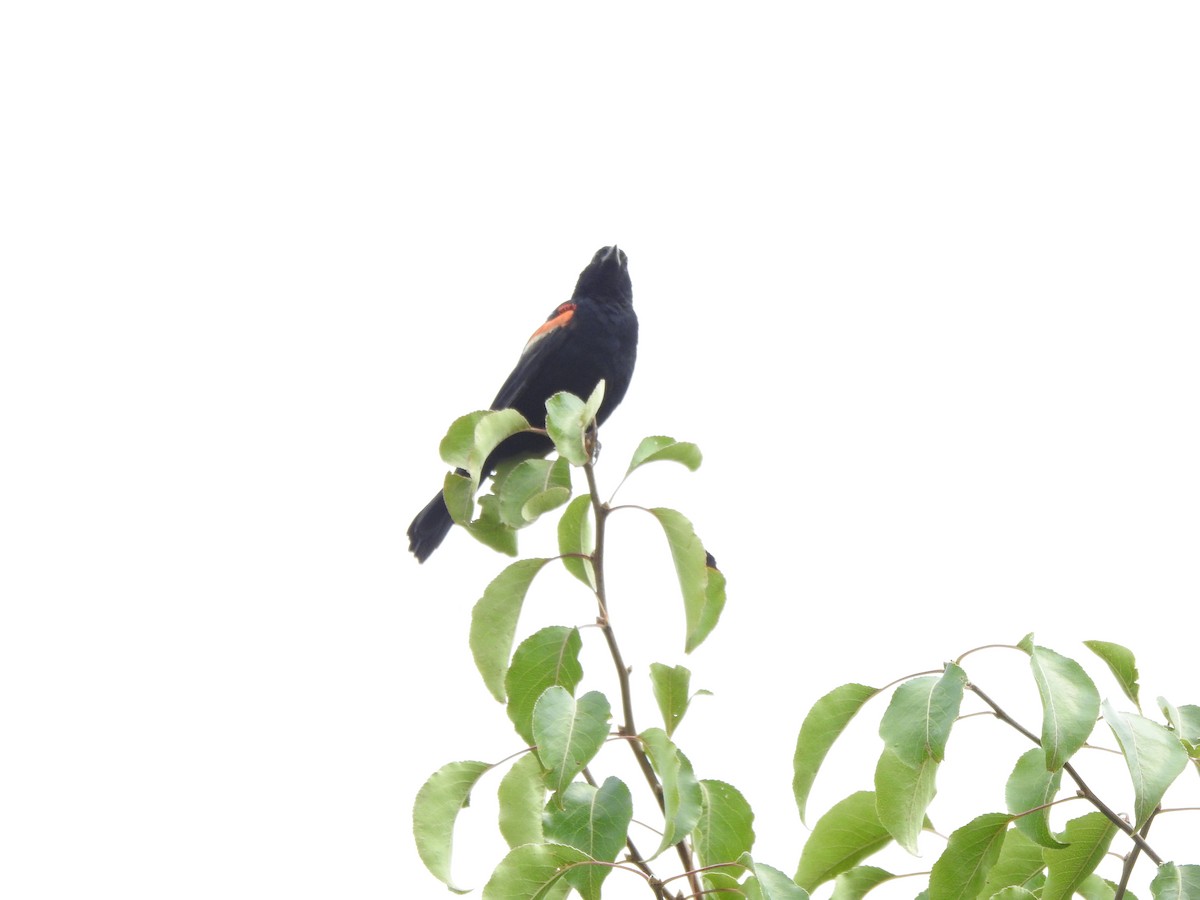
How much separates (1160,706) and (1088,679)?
33 centimetres

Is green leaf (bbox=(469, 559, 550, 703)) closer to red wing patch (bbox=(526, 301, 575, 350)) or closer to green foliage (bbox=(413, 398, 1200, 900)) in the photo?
green foliage (bbox=(413, 398, 1200, 900))

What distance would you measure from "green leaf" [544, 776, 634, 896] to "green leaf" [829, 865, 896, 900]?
1.65 ft

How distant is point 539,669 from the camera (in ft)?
6.38

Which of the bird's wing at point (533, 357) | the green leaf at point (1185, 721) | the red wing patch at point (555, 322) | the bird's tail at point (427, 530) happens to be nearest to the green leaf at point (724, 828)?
the green leaf at point (1185, 721)

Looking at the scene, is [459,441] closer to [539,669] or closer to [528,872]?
[539,669]

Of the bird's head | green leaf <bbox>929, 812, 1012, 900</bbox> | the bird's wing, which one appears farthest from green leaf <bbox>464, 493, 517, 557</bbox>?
the bird's head

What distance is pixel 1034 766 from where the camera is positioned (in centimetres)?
176

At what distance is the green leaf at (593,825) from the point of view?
1.67 meters

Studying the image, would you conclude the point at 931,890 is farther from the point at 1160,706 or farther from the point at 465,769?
the point at 465,769

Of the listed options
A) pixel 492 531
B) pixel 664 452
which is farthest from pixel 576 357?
pixel 664 452

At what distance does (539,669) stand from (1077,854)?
0.81m

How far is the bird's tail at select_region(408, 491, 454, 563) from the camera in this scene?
457cm

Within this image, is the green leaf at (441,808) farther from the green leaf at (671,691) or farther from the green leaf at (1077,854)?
the green leaf at (1077,854)

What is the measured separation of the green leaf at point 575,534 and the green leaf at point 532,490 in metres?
0.10
